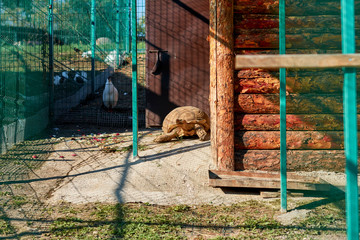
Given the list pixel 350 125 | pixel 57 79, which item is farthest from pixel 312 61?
pixel 57 79

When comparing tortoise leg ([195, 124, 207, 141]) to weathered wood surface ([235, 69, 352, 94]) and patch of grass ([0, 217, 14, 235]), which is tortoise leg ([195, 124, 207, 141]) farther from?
patch of grass ([0, 217, 14, 235])

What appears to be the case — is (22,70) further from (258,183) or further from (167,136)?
(258,183)

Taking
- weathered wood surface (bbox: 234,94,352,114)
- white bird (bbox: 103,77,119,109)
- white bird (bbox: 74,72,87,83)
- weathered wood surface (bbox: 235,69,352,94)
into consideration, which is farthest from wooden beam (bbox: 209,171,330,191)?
white bird (bbox: 74,72,87,83)

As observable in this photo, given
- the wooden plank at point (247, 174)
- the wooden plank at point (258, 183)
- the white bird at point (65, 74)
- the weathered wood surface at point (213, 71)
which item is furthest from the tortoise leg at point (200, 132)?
the white bird at point (65, 74)

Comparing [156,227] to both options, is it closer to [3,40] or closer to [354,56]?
[354,56]

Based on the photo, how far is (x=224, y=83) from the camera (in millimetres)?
4715

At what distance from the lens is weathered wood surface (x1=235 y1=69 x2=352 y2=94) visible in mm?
3273

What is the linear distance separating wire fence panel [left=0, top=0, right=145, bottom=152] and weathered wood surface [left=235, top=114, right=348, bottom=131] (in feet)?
11.6

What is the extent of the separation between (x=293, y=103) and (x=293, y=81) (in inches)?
8.7

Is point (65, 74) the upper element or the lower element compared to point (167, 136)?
upper

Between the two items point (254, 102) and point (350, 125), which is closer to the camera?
point (350, 125)

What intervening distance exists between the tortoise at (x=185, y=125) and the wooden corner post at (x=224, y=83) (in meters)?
1.73

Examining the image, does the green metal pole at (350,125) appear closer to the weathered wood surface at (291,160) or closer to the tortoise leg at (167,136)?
the weathered wood surface at (291,160)

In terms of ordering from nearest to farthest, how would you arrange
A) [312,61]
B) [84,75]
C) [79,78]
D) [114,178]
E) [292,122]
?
[312,61] < [292,122] < [114,178] < [79,78] < [84,75]
